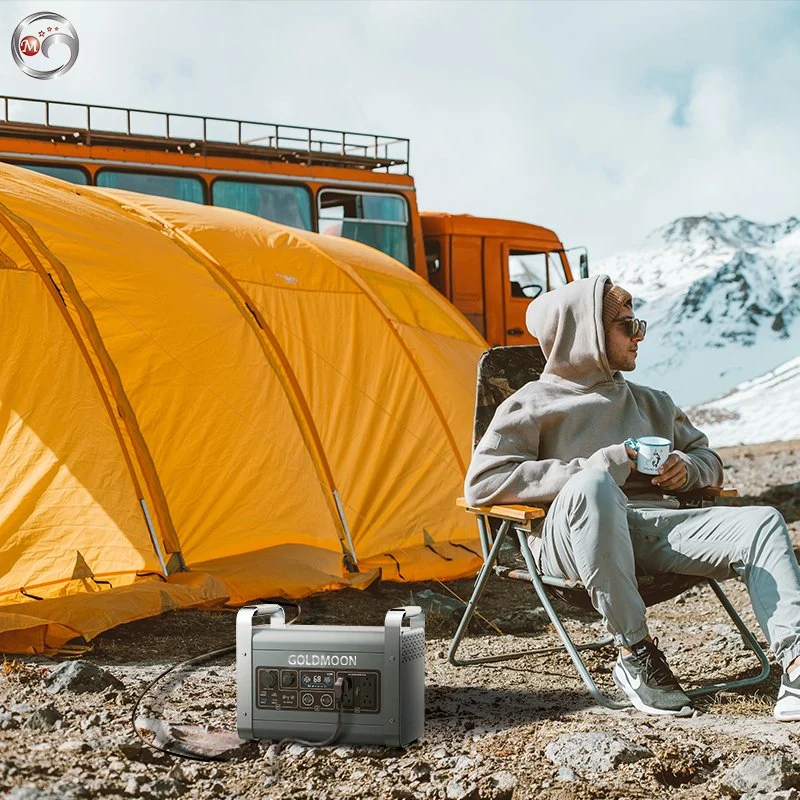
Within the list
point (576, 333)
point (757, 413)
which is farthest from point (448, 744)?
point (757, 413)

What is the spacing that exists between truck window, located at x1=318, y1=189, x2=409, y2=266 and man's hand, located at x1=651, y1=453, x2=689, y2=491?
21.8ft

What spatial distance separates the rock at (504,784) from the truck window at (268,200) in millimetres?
7391

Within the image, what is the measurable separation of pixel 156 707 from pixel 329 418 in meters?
3.15

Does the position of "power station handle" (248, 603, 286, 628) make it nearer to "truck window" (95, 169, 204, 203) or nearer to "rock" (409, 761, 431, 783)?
"rock" (409, 761, 431, 783)

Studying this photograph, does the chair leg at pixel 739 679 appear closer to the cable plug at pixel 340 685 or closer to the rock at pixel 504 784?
the rock at pixel 504 784

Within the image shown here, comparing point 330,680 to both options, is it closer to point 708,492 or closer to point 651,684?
point 651,684

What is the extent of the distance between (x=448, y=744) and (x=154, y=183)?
7.08 meters

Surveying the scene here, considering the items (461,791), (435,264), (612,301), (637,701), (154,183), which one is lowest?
(461,791)

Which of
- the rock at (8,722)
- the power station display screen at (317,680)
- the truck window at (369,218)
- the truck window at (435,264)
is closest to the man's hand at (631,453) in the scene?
the power station display screen at (317,680)

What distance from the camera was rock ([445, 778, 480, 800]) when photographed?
3.15 meters

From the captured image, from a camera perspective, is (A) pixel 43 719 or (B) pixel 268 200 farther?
(B) pixel 268 200

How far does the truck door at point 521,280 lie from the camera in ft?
36.8

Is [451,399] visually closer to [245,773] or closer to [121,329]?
[121,329]

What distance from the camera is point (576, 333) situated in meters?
4.42
